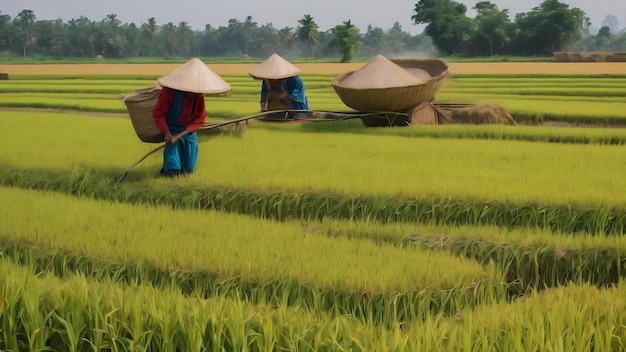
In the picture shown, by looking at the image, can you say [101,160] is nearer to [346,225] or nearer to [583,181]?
[346,225]

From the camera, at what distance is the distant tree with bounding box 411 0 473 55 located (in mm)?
47375

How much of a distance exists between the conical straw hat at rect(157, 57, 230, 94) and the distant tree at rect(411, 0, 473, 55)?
144 feet

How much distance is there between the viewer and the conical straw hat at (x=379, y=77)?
7980mm

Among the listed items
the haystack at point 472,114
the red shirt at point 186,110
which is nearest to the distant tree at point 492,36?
the haystack at point 472,114

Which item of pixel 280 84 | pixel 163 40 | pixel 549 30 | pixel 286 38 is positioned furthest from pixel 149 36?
pixel 280 84

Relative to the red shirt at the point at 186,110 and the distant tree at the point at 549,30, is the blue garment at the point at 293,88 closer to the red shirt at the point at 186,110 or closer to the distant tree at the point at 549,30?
the red shirt at the point at 186,110

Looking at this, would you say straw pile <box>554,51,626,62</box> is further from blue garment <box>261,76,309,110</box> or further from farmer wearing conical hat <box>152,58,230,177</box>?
farmer wearing conical hat <box>152,58,230,177</box>

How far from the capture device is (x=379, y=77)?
807 centimetres

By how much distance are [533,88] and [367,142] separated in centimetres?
1021

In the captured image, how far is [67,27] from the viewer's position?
6531 centimetres

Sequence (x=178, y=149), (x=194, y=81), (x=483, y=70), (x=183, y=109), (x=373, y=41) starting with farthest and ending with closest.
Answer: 1. (x=373, y=41)
2. (x=483, y=70)
3. (x=178, y=149)
4. (x=183, y=109)
5. (x=194, y=81)

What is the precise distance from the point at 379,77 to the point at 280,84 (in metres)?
1.47

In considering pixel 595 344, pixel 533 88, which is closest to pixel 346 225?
pixel 595 344

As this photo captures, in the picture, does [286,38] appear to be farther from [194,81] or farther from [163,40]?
[194,81]
